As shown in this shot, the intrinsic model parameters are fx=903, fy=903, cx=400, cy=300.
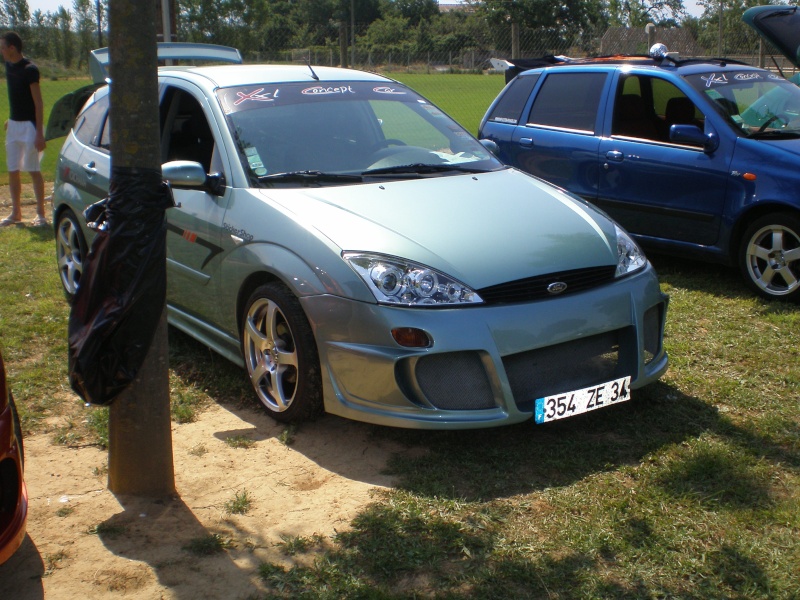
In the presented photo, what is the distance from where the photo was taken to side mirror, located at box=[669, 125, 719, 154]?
21.5 feet

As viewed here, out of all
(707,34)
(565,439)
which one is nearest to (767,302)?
(565,439)

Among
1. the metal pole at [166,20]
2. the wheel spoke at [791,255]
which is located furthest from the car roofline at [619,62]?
the metal pole at [166,20]

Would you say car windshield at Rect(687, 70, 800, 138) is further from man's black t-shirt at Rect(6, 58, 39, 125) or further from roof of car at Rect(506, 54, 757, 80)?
man's black t-shirt at Rect(6, 58, 39, 125)

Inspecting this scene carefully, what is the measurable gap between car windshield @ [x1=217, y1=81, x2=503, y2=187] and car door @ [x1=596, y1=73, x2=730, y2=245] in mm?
1959

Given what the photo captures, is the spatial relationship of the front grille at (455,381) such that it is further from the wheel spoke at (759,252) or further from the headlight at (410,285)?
the wheel spoke at (759,252)

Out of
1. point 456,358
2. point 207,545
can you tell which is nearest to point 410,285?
point 456,358

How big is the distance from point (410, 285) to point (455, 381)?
46 centimetres

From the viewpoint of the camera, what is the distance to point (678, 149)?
22.4 feet

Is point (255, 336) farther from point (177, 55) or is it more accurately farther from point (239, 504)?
point (177, 55)

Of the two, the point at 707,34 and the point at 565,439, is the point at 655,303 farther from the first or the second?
the point at 707,34

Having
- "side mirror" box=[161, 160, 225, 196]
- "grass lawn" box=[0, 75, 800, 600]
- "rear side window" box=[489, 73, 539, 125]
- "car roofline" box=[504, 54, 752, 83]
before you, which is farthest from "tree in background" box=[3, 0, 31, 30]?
"side mirror" box=[161, 160, 225, 196]

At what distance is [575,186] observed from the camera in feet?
24.5

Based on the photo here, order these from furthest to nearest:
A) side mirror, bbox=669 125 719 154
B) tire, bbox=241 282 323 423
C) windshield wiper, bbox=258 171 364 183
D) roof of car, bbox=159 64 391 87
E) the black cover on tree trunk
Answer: side mirror, bbox=669 125 719 154 → roof of car, bbox=159 64 391 87 → windshield wiper, bbox=258 171 364 183 → tire, bbox=241 282 323 423 → the black cover on tree trunk

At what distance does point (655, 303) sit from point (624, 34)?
61.2ft
